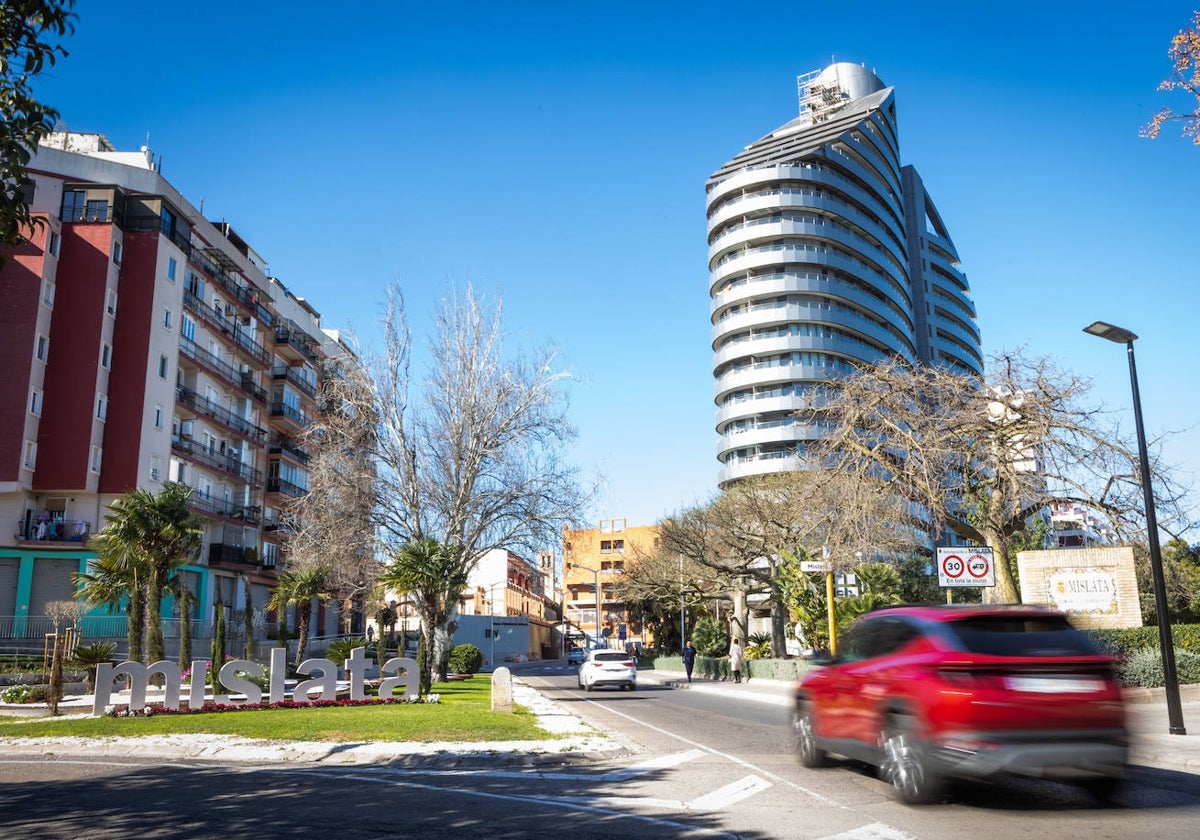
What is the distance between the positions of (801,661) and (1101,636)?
12.8m

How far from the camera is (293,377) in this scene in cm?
6425

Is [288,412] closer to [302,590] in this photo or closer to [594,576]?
[302,590]

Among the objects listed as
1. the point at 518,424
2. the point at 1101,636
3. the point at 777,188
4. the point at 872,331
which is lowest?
the point at 1101,636

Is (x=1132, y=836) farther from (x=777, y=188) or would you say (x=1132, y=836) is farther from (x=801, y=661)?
(x=777, y=188)

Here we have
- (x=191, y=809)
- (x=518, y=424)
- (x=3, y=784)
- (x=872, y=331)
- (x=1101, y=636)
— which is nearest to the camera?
(x=191, y=809)

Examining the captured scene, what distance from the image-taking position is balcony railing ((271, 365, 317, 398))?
205 ft

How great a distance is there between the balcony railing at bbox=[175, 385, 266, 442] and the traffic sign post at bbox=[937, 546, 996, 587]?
137 ft

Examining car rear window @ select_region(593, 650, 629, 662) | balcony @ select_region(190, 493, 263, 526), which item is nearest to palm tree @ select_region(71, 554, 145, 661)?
car rear window @ select_region(593, 650, 629, 662)

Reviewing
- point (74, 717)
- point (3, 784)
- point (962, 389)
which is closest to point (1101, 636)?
point (962, 389)

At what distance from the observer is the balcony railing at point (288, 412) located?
61.4 m

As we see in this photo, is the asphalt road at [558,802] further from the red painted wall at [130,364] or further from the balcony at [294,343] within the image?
the balcony at [294,343]

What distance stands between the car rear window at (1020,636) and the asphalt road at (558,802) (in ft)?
4.32

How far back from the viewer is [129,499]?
30.4 m

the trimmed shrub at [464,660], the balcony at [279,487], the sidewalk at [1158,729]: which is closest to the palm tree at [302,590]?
the trimmed shrub at [464,660]
